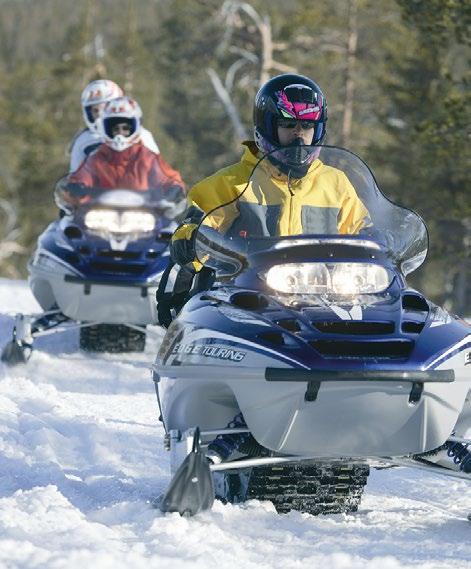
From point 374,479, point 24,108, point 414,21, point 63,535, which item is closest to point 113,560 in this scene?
point 63,535

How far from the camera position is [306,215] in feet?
17.1

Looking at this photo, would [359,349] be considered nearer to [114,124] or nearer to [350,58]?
[114,124]

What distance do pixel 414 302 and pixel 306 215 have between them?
2.17 ft

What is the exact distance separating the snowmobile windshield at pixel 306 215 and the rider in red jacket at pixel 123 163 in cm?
535

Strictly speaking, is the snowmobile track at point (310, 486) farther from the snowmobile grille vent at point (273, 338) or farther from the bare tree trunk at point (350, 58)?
the bare tree trunk at point (350, 58)

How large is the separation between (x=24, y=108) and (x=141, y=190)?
56135 millimetres

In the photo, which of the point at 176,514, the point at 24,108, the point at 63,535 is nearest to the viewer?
the point at 63,535

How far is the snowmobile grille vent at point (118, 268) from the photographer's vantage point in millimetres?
9945

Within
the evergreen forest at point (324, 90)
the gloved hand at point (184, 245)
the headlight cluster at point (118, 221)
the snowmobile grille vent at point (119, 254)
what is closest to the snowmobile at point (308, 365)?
the gloved hand at point (184, 245)

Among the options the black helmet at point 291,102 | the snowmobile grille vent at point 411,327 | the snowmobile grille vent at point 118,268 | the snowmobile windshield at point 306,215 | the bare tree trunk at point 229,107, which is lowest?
the snowmobile grille vent at point 118,268

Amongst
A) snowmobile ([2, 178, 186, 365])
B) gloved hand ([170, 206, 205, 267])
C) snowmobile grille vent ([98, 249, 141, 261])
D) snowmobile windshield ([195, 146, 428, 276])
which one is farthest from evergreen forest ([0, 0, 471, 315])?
snowmobile windshield ([195, 146, 428, 276])

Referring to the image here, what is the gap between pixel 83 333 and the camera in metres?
10.5

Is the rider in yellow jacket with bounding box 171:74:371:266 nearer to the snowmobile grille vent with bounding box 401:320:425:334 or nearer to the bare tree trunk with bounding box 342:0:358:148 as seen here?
the snowmobile grille vent with bounding box 401:320:425:334

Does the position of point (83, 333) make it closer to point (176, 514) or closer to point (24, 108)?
point (176, 514)
